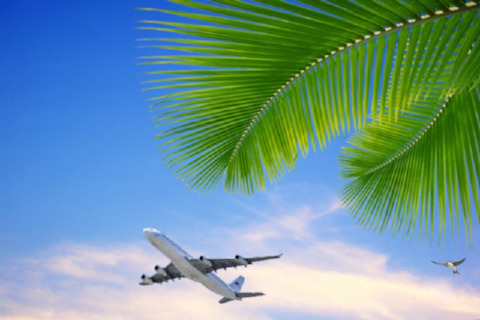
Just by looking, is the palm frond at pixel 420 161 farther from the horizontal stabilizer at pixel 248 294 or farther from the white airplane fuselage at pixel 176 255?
the horizontal stabilizer at pixel 248 294

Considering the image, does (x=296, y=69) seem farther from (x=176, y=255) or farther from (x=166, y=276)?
(x=166, y=276)

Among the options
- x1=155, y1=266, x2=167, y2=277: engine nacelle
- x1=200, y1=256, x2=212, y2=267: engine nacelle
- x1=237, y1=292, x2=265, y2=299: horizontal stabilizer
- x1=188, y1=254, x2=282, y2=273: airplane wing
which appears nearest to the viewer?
x1=188, y1=254, x2=282, y2=273: airplane wing

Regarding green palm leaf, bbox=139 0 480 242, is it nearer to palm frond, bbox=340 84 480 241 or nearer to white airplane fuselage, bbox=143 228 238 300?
palm frond, bbox=340 84 480 241

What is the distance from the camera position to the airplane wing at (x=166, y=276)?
140 feet

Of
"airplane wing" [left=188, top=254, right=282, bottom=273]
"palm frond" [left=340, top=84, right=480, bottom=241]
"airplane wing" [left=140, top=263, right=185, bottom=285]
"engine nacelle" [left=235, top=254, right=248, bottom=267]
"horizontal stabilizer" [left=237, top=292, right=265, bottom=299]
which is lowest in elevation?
"palm frond" [left=340, top=84, right=480, bottom=241]

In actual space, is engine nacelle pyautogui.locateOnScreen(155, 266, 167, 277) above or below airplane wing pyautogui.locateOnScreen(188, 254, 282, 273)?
above

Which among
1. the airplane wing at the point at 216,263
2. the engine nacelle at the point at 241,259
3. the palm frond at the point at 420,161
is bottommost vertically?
the palm frond at the point at 420,161

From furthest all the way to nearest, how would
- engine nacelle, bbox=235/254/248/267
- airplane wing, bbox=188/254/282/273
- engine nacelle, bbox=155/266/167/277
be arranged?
1. engine nacelle, bbox=155/266/167/277
2. airplane wing, bbox=188/254/282/273
3. engine nacelle, bbox=235/254/248/267

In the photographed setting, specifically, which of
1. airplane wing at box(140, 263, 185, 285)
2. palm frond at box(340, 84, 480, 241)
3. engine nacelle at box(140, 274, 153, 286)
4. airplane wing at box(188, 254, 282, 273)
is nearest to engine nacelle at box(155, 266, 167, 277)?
airplane wing at box(140, 263, 185, 285)

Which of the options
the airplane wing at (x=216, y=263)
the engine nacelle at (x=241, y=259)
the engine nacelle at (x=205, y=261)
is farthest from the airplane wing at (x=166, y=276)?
the engine nacelle at (x=241, y=259)

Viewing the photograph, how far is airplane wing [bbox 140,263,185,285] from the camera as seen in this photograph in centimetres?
4269

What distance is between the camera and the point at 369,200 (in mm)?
2477

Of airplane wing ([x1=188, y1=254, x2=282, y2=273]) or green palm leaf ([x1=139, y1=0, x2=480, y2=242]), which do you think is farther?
airplane wing ([x1=188, y1=254, x2=282, y2=273])

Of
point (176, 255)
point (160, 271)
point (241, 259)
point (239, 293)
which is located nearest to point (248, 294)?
point (239, 293)
